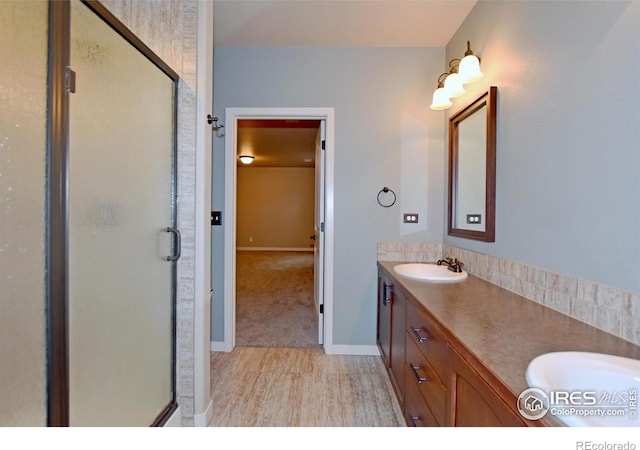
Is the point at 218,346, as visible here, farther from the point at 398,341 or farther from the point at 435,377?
the point at 435,377

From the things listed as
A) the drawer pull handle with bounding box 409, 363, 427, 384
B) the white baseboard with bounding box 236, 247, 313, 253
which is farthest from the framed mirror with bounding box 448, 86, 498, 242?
the white baseboard with bounding box 236, 247, 313, 253

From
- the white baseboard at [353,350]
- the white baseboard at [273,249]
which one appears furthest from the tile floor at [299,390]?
the white baseboard at [273,249]

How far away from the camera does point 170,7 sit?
5.11 feet

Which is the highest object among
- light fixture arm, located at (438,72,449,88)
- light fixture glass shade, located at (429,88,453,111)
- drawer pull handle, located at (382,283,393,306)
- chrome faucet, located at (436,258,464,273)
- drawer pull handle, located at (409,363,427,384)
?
light fixture arm, located at (438,72,449,88)

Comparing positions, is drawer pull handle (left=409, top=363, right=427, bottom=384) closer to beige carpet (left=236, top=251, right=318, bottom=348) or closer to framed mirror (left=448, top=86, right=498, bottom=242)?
framed mirror (left=448, top=86, right=498, bottom=242)

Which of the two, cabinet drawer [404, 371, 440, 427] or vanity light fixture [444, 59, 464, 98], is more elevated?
vanity light fixture [444, 59, 464, 98]

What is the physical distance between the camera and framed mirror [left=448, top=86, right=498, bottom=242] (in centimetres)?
170

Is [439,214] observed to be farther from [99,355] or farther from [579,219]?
[99,355]

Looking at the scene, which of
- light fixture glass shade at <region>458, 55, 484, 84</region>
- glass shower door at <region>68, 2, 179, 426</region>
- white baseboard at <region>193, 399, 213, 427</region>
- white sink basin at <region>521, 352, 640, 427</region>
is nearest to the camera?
white sink basin at <region>521, 352, 640, 427</region>

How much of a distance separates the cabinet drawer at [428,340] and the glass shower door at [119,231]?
1.27 meters

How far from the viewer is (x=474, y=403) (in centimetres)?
84

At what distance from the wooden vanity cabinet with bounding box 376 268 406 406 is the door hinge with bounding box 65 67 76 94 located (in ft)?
5.57

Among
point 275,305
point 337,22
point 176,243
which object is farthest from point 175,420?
point 337,22

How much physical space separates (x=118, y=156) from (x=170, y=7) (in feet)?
3.15
